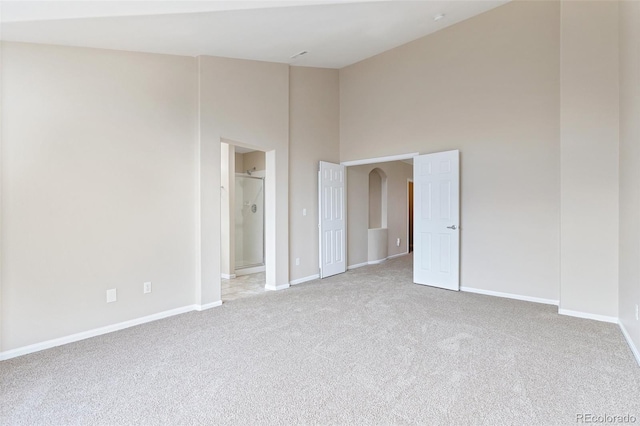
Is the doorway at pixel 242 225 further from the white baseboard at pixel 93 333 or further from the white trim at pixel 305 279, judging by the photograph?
the white baseboard at pixel 93 333

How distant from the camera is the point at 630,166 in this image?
2.62 meters

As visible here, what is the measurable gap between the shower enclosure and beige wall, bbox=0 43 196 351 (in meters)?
2.13

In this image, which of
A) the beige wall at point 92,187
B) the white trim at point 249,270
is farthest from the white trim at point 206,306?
the white trim at point 249,270

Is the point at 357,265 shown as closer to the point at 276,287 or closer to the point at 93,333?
the point at 276,287

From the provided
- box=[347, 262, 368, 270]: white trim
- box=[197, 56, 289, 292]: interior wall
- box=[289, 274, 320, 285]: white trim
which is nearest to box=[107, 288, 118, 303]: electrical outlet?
box=[197, 56, 289, 292]: interior wall

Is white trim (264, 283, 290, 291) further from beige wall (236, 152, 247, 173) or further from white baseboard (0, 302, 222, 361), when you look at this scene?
beige wall (236, 152, 247, 173)

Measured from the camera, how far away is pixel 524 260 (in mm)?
3912

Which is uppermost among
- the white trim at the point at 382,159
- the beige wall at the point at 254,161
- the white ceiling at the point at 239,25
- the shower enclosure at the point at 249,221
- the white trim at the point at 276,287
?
the white ceiling at the point at 239,25

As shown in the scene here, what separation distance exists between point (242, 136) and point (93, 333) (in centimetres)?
265

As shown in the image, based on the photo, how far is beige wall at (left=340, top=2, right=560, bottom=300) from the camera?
3.75 m

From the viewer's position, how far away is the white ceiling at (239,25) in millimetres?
2340

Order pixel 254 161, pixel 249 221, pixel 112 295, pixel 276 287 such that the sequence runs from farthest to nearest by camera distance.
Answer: pixel 254 161, pixel 249 221, pixel 276 287, pixel 112 295

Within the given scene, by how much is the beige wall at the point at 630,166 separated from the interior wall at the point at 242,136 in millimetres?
3698

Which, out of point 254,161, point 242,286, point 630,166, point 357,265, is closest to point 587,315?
point 630,166
